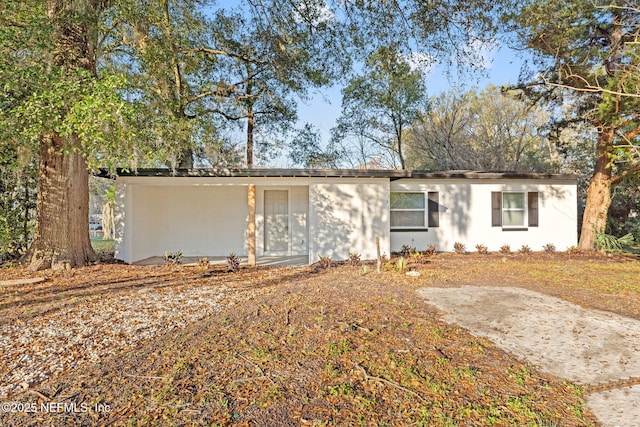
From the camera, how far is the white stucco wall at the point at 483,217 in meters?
10.0

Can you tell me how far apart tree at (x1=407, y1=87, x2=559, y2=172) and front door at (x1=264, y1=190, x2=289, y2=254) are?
33.6ft

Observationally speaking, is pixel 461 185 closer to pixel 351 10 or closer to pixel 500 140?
pixel 351 10

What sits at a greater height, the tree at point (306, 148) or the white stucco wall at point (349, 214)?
the tree at point (306, 148)

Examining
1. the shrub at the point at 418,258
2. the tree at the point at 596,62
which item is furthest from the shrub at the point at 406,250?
the tree at the point at 596,62

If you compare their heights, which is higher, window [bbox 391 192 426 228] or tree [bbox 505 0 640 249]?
tree [bbox 505 0 640 249]

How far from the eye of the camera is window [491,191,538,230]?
33.6 ft

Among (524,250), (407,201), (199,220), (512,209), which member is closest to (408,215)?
(407,201)

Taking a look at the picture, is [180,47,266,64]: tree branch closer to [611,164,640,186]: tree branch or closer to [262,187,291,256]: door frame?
[262,187,291,256]: door frame

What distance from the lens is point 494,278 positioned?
6.70m

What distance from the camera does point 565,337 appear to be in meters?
3.67

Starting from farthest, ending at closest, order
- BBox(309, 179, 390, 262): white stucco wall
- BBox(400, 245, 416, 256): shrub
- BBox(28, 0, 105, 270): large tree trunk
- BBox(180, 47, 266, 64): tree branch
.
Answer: BBox(400, 245, 416, 256): shrub → BBox(180, 47, 266, 64): tree branch → BBox(309, 179, 390, 262): white stucco wall → BBox(28, 0, 105, 270): large tree trunk

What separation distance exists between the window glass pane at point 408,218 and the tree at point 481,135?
338 inches

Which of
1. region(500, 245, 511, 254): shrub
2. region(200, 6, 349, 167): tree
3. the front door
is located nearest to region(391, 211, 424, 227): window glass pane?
region(500, 245, 511, 254): shrub

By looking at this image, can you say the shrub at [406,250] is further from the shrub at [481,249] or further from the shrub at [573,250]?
the shrub at [573,250]
